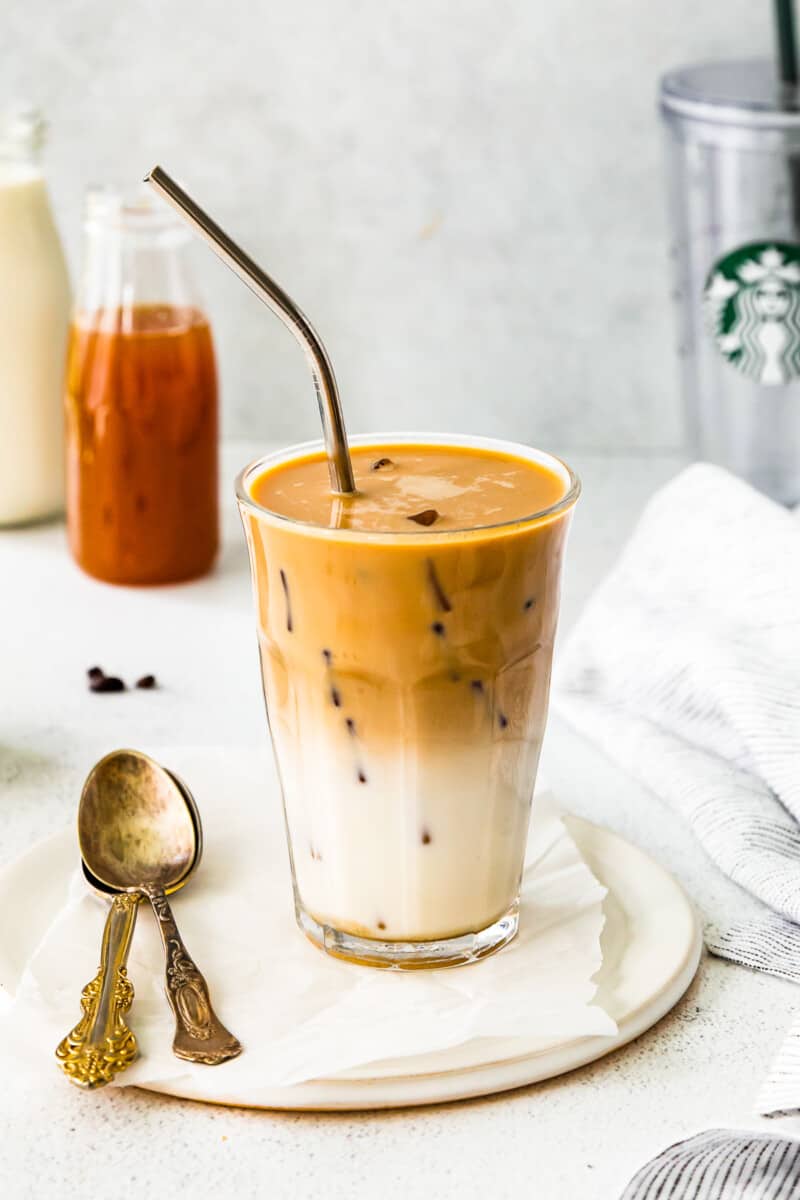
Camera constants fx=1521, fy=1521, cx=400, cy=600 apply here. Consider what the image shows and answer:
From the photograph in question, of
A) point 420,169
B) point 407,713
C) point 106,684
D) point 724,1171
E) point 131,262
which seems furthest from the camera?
point 420,169

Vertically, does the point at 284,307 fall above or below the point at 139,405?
above

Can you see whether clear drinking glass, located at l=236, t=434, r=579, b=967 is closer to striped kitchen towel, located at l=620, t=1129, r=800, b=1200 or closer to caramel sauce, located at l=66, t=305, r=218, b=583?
striped kitchen towel, located at l=620, t=1129, r=800, b=1200

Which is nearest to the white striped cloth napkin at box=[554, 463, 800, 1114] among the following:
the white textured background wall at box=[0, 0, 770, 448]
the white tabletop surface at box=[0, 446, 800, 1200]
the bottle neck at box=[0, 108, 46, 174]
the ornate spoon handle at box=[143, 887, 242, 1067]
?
the white tabletop surface at box=[0, 446, 800, 1200]

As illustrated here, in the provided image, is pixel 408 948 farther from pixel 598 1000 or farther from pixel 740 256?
pixel 740 256

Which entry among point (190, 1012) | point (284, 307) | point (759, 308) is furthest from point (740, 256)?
point (190, 1012)

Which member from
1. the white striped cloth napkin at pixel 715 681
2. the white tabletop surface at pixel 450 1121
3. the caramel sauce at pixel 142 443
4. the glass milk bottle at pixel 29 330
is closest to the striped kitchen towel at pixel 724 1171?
the white tabletop surface at pixel 450 1121

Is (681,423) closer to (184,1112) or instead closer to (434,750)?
(434,750)

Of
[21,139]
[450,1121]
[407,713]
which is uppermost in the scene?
[21,139]
